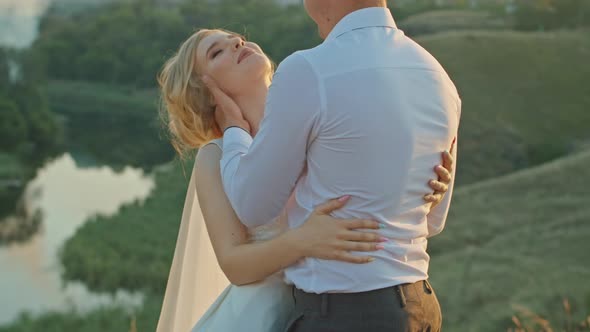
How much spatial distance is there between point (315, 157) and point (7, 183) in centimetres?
2654

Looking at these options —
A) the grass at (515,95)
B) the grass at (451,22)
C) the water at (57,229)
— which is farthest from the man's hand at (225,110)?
the grass at (451,22)

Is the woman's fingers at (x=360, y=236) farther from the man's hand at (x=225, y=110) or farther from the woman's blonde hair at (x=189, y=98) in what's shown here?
the woman's blonde hair at (x=189, y=98)

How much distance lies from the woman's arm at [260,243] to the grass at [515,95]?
855 inches

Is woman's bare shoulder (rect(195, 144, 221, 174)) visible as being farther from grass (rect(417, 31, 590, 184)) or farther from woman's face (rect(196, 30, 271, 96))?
grass (rect(417, 31, 590, 184))

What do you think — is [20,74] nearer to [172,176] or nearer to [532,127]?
[172,176]

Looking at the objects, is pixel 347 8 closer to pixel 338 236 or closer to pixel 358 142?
pixel 358 142

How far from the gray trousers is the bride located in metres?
0.09

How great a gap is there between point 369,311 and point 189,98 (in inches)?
38.9

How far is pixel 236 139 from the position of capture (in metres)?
2.16

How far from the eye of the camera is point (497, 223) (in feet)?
59.5

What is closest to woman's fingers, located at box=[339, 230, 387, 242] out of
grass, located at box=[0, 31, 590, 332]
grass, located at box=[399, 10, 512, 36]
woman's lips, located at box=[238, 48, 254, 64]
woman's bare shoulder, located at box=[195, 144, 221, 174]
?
woman's bare shoulder, located at box=[195, 144, 221, 174]

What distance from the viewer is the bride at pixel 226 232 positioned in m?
1.84

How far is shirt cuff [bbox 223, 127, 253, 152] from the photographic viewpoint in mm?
2109

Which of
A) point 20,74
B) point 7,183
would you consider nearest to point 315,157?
point 7,183
